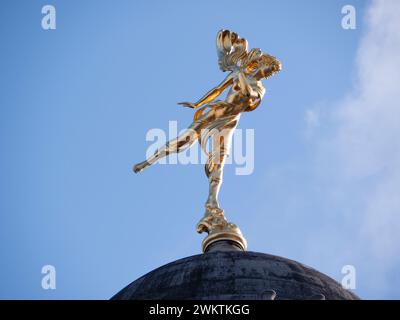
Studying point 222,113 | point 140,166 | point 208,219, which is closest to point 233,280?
point 208,219

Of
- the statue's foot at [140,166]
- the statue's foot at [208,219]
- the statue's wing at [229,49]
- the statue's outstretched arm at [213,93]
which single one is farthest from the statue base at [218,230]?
the statue's wing at [229,49]

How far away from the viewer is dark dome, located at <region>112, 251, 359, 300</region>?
22219 millimetres

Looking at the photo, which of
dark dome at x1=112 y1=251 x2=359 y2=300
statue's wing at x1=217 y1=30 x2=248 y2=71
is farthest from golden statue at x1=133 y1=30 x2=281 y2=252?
dark dome at x1=112 y1=251 x2=359 y2=300

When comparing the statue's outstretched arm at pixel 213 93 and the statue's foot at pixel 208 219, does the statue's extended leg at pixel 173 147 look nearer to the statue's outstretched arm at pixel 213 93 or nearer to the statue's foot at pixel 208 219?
the statue's outstretched arm at pixel 213 93

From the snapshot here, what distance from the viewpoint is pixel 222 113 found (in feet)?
93.2

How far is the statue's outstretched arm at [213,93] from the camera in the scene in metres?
28.9

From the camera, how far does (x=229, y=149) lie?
28.4 metres

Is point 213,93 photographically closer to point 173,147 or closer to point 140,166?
point 173,147

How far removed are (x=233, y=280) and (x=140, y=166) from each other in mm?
6003
